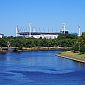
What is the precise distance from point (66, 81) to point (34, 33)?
115153 mm

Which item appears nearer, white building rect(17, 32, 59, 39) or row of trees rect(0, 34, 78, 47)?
row of trees rect(0, 34, 78, 47)

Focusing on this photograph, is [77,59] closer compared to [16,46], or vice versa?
[77,59]

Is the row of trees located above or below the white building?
below

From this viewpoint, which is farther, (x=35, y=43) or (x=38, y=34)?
(x=38, y=34)

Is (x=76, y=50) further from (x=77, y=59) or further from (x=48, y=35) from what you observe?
(x=48, y=35)

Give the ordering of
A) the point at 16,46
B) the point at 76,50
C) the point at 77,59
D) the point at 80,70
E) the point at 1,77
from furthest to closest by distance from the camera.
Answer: the point at 16,46 → the point at 76,50 → the point at 77,59 → the point at 80,70 → the point at 1,77

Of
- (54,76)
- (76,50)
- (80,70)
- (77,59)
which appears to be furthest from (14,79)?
(76,50)

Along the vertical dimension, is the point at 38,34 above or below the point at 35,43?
above

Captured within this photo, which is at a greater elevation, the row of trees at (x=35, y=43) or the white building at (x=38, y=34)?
the white building at (x=38, y=34)

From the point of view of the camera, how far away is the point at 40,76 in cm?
3212

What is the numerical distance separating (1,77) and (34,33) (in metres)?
113

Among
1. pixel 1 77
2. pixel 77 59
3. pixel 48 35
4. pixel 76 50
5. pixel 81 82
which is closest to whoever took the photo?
pixel 81 82

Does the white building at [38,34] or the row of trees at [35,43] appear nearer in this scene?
the row of trees at [35,43]

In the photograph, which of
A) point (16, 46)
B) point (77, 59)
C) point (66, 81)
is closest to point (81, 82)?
point (66, 81)
